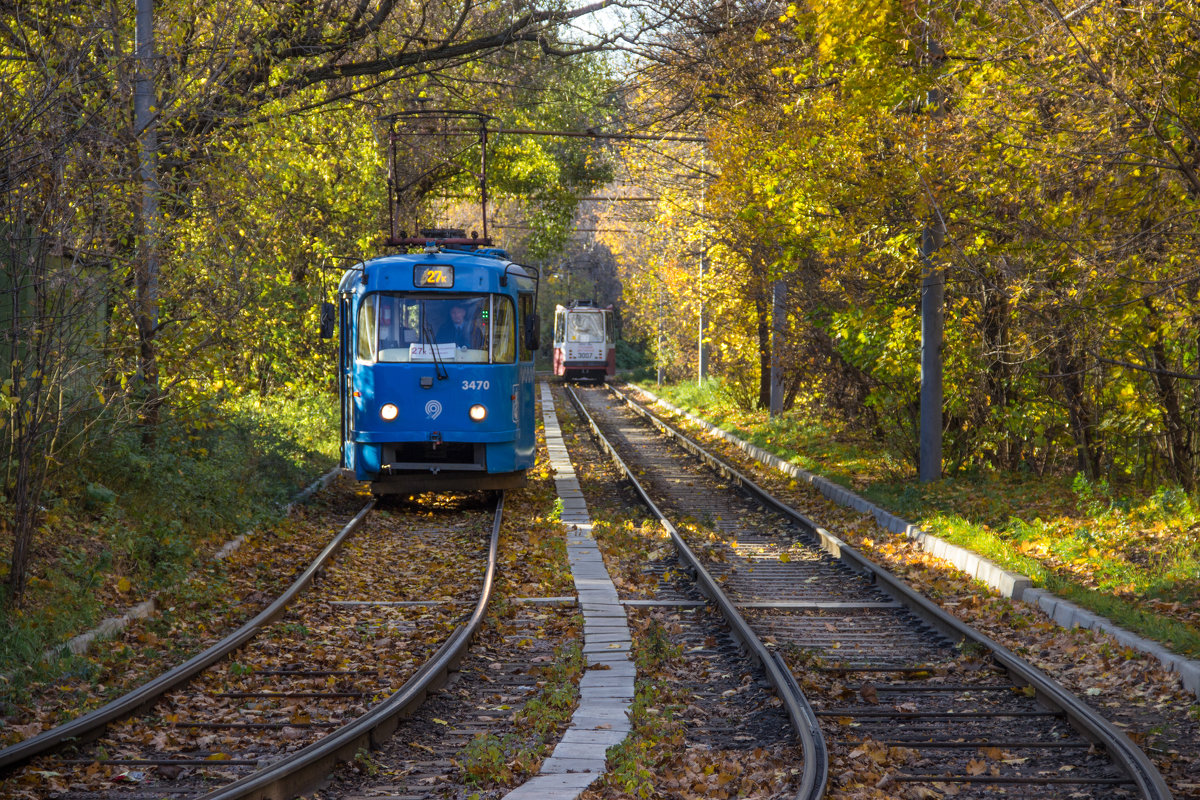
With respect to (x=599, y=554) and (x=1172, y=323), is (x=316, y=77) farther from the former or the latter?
(x=1172, y=323)

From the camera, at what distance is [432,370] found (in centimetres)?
1509

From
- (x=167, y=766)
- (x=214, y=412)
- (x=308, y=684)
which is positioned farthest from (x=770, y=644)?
(x=214, y=412)

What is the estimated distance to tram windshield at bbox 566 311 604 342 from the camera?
2009 inches

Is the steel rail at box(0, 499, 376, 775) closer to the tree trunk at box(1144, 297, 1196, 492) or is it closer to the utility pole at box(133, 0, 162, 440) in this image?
the utility pole at box(133, 0, 162, 440)

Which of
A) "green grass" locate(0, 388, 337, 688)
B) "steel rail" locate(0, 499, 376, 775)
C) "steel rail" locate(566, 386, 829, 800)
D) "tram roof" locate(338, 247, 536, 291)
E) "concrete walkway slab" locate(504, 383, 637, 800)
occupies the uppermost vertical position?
"tram roof" locate(338, 247, 536, 291)

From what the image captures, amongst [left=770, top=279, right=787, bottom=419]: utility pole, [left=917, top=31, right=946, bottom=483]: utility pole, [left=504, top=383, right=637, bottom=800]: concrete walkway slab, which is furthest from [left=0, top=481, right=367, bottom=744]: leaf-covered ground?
[left=770, top=279, right=787, bottom=419]: utility pole

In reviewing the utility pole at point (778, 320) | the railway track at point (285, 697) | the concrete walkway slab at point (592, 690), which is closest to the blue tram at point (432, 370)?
the concrete walkway slab at point (592, 690)

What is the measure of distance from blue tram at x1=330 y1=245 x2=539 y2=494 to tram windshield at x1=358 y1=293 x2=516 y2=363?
0.01 metres

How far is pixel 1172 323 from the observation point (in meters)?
12.1

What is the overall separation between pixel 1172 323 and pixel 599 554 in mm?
6393

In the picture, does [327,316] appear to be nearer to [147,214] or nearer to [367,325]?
[367,325]

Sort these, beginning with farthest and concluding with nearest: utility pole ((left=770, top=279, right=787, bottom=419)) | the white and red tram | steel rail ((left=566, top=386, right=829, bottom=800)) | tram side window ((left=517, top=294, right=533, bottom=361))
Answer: the white and red tram
utility pole ((left=770, top=279, right=787, bottom=419))
tram side window ((left=517, top=294, right=533, bottom=361))
steel rail ((left=566, top=386, right=829, bottom=800))

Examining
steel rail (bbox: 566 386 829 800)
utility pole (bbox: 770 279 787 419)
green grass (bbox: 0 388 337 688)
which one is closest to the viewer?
steel rail (bbox: 566 386 829 800)

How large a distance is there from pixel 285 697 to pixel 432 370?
8.03 meters
